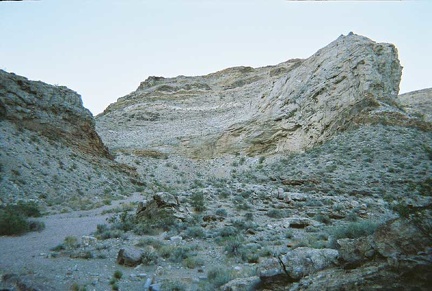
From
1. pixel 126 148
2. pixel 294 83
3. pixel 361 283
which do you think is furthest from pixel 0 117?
pixel 294 83

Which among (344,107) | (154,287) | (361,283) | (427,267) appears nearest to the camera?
(427,267)

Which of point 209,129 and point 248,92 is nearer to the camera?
point 209,129

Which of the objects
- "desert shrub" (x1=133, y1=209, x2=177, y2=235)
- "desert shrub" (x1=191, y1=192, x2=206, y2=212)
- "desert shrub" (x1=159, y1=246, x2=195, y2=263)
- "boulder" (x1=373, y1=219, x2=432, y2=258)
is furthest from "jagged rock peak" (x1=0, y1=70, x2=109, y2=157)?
"boulder" (x1=373, y1=219, x2=432, y2=258)

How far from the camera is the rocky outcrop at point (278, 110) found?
25.8 metres

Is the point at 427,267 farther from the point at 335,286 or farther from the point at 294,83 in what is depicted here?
the point at 294,83

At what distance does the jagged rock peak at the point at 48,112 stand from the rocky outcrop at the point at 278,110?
1078 centimetres

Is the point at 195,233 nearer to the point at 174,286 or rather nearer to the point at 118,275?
the point at 118,275

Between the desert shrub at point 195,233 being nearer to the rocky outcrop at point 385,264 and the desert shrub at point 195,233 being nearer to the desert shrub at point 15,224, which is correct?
the desert shrub at point 15,224

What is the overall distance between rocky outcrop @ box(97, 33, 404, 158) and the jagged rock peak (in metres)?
10.8

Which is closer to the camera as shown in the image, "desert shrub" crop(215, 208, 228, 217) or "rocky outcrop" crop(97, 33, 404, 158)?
"desert shrub" crop(215, 208, 228, 217)

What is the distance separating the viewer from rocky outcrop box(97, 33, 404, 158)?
25828 mm

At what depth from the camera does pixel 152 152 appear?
107 ft

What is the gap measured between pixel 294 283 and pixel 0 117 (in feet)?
62.5

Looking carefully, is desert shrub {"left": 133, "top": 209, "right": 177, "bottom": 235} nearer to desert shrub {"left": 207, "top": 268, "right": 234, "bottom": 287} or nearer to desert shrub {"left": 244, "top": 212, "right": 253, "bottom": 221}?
desert shrub {"left": 244, "top": 212, "right": 253, "bottom": 221}
